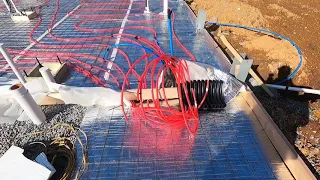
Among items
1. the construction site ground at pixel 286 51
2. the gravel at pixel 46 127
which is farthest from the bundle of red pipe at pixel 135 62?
the construction site ground at pixel 286 51

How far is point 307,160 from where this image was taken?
347 centimetres

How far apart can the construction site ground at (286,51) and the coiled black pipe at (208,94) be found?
5.90 ft

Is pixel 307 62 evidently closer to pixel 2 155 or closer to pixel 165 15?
pixel 165 15

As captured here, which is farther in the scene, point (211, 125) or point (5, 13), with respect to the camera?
point (5, 13)

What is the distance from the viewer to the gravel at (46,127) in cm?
276

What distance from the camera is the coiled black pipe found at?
10.2 feet

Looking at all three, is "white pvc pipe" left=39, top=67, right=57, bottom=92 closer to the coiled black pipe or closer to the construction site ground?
the coiled black pipe

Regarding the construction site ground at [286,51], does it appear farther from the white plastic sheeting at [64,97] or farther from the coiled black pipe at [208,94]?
the white plastic sheeting at [64,97]

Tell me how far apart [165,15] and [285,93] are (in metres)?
4.10

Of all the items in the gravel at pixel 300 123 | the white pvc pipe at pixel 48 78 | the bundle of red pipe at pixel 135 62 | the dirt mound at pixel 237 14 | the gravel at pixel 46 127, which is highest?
the white pvc pipe at pixel 48 78

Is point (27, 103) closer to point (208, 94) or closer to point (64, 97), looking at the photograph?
point (64, 97)

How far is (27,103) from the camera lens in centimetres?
264

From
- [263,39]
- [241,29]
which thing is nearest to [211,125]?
[263,39]

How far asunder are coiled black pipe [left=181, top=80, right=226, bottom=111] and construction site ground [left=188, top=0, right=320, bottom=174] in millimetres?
1797
